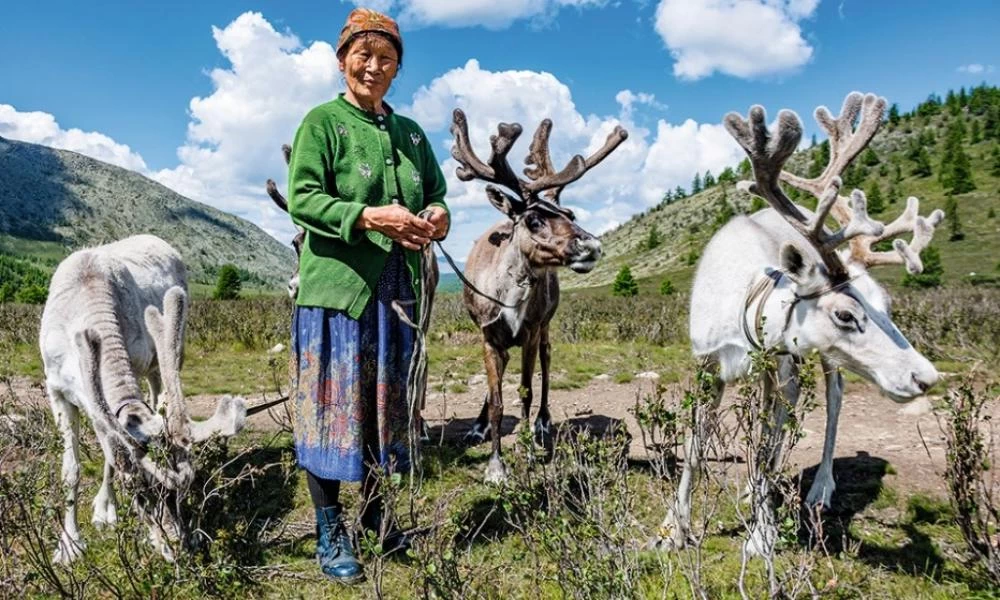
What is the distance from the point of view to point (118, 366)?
139 inches

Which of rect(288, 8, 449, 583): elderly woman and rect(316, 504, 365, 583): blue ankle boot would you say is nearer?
rect(288, 8, 449, 583): elderly woman

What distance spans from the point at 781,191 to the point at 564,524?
2472 millimetres

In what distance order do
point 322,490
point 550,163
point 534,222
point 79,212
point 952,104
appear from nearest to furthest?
point 322,490 → point 534,222 → point 550,163 → point 952,104 → point 79,212

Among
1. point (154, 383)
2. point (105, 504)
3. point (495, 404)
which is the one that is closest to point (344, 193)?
point (495, 404)

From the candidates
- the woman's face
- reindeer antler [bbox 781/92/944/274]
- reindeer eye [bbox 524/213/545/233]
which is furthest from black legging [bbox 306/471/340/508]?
reindeer antler [bbox 781/92/944/274]

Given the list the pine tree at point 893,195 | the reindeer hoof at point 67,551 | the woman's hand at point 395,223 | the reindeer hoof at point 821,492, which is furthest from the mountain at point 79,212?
the reindeer hoof at point 821,492

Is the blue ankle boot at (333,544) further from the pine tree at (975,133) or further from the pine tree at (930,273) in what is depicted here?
the pine tree at (975,133)

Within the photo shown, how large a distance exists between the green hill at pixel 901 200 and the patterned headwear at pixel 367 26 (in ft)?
166

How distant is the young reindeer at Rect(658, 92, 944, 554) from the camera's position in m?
3.25

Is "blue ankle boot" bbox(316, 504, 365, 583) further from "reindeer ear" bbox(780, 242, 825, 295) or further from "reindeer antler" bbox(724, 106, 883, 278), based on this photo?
"reindeer antler" bbox(724, 106, 883, 278)

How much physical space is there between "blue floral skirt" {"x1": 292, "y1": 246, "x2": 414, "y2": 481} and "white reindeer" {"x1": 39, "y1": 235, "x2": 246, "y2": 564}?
45cm

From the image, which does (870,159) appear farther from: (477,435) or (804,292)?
(804,292)

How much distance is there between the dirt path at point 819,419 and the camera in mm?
5348

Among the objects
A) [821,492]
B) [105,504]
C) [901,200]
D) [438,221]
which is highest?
[901,200]
